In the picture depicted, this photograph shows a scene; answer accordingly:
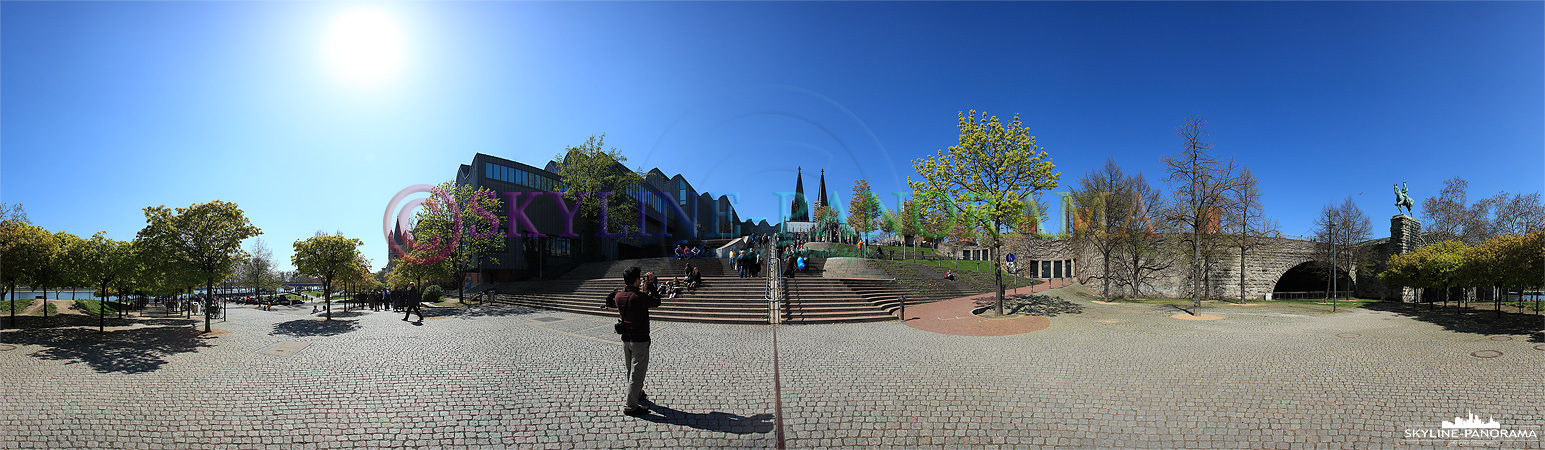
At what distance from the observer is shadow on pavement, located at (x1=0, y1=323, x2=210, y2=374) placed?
8234mm

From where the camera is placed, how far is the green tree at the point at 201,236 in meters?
12.7

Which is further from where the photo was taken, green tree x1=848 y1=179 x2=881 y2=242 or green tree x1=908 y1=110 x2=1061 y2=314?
green tree x1=848 y1=179 x2=881 y2=242

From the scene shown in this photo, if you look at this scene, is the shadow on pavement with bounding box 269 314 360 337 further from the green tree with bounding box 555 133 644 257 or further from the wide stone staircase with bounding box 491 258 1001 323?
the green tree with bounding box 555 133 644 257

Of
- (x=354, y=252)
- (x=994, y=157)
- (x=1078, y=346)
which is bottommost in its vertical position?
(x=1078, y=346)

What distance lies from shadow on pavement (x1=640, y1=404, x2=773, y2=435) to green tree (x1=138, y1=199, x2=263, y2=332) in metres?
14.4

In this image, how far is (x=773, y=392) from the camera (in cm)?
619

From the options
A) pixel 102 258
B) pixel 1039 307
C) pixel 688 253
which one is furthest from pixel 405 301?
pixel 1039 307

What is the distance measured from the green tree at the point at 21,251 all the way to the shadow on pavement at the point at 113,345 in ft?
4.68

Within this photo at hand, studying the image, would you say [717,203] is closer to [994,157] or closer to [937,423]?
[994,157]

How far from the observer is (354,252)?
20688mm

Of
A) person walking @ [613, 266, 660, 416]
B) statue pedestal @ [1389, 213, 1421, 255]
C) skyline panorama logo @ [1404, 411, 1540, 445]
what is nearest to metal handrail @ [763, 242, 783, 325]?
person walking @ [613, 266, 660, 416]

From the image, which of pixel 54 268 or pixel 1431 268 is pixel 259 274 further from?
pixel 1431 268

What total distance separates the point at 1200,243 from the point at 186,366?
114 ft

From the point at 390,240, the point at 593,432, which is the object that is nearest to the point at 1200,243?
the point at 593,432
